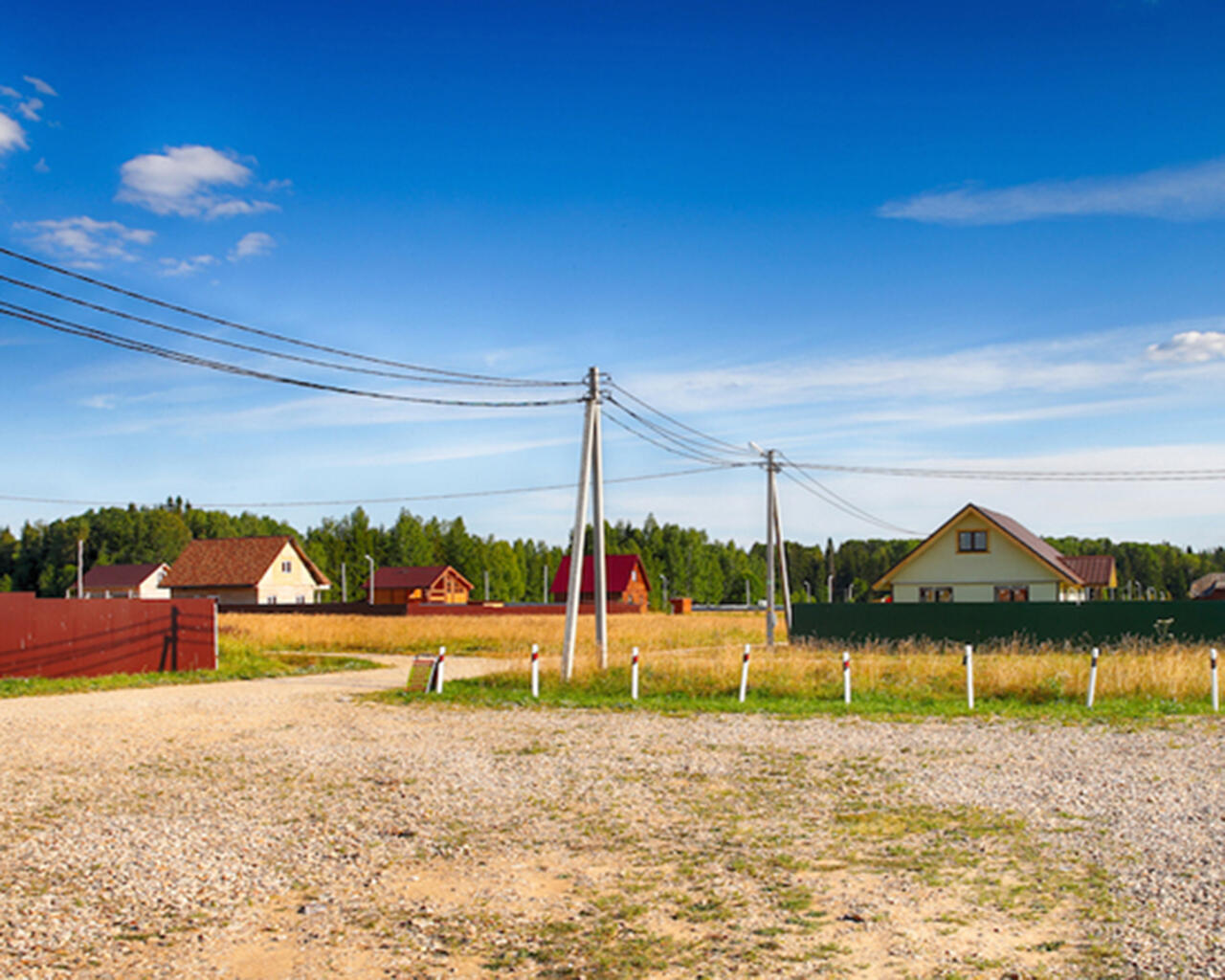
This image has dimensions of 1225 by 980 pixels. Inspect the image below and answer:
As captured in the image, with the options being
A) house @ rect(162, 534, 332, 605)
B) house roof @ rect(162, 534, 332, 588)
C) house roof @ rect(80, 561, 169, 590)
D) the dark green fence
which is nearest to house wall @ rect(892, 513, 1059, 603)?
the dark green fence

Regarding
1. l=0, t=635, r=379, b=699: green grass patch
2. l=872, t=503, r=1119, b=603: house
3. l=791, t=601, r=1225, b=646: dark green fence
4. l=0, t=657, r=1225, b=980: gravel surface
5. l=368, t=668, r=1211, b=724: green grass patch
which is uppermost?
l=872, t=503, r=1119, b=603: house

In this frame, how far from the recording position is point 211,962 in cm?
557

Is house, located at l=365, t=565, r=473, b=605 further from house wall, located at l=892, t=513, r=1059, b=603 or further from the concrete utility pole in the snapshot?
the concrete utility pole

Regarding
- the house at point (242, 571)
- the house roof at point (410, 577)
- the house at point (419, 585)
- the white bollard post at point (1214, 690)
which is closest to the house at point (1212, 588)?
the house at point (419, 585)

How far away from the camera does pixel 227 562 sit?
72.7 meters

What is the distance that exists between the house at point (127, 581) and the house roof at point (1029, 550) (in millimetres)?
76602

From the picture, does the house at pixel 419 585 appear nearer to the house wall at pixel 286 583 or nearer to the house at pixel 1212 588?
the house wall at pixel 286 583

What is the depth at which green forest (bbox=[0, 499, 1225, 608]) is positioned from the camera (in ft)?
390

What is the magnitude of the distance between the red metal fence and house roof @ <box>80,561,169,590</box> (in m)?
79.5

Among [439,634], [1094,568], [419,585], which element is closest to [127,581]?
[419,585]

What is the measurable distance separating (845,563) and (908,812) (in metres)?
156

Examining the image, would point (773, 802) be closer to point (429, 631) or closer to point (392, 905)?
point (392, 905)

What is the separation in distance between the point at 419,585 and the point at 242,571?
950 inches

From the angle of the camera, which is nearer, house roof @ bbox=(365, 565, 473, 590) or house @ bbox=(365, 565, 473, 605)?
house @ bbox=(365, 565, 473, 605)
